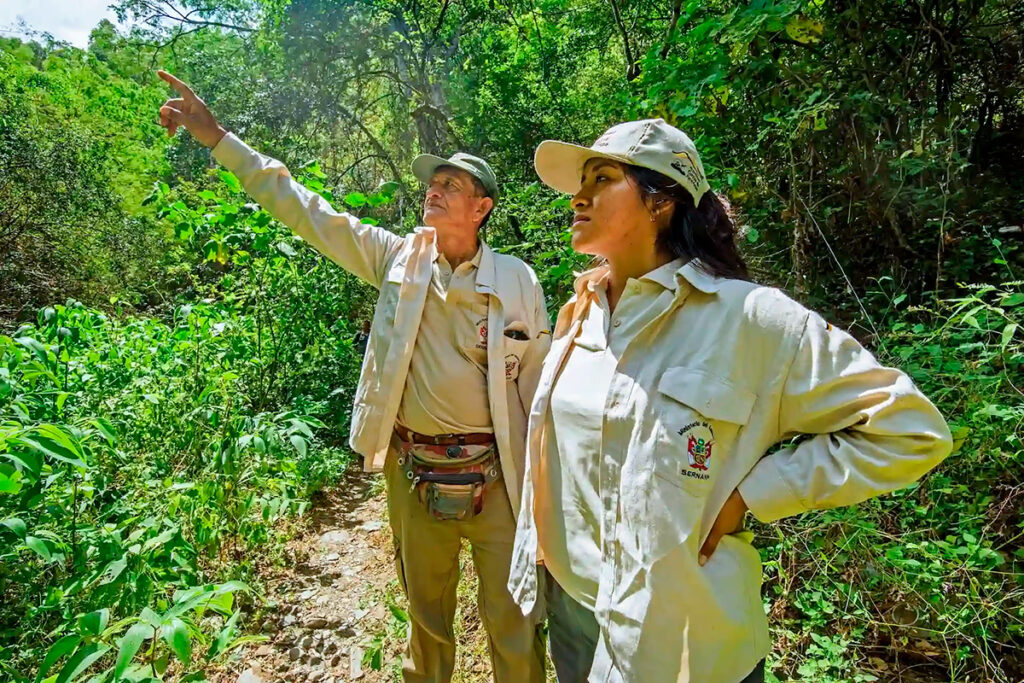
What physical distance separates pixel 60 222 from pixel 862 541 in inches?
490

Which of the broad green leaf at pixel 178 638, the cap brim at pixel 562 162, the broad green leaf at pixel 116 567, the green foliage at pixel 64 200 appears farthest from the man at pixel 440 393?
the green foliage at pixel 64 200

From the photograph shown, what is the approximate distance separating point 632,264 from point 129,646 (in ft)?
4.42

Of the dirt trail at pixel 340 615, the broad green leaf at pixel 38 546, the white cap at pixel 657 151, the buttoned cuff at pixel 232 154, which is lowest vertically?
the dirt trail at pixel 340 615

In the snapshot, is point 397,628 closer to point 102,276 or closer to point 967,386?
point 967,386

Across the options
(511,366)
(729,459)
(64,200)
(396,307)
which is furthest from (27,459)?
(64,200)

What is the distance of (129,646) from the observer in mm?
1100

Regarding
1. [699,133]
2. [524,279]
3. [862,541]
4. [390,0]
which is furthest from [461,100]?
[862,541]

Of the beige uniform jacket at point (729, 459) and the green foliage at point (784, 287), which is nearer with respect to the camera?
the beige uniform jacket at point (729, 459)

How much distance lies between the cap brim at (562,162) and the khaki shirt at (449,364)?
567mm

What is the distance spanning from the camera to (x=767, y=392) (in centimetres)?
110

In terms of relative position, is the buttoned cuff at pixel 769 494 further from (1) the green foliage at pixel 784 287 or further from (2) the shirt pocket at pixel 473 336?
(2) the shirt pocket at pixel 473 336

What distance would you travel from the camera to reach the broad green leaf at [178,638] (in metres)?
1.15

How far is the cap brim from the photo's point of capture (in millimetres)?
1472

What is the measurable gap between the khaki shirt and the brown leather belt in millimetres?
22
